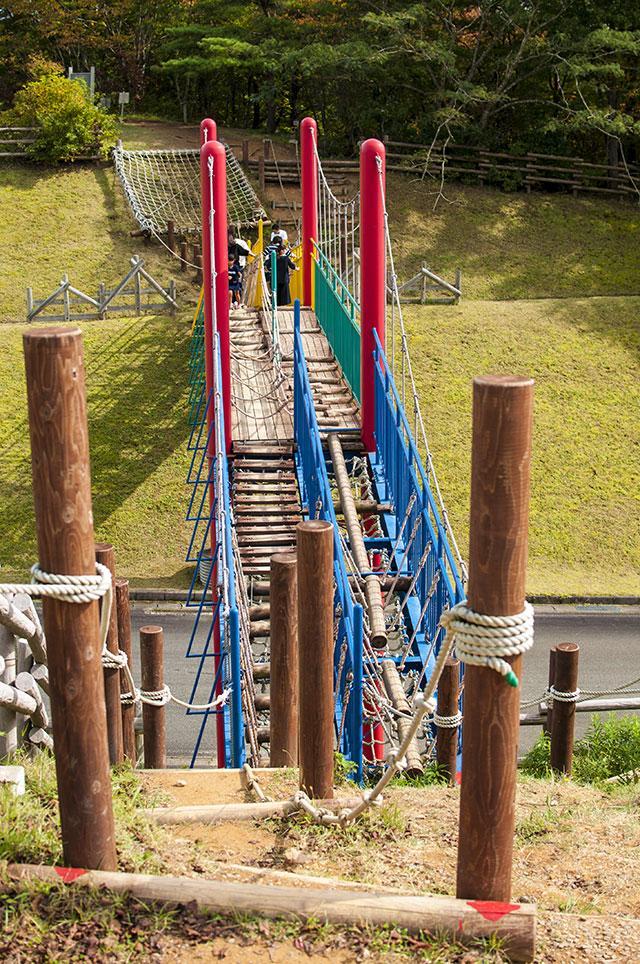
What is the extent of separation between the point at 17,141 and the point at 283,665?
2357cm

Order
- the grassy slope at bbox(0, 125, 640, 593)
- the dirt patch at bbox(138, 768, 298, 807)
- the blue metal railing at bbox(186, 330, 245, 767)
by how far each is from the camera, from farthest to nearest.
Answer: the grassy slope at bbox(0, 125, 640, 593), the blue metal railing at bbox(186, 330, 245, 767), the dirt patch at bbox(138, 768, 298, 807)

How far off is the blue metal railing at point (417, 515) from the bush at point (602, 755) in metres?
1.13

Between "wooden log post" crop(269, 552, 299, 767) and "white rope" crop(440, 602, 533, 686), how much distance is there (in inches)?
82.6

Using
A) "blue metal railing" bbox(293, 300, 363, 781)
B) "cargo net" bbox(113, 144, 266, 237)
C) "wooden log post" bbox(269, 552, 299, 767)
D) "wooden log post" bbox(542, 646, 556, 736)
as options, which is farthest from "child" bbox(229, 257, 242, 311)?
"wooden log post" bbox(269, 552, 299, 767)

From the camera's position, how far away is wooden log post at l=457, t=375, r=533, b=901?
314cm

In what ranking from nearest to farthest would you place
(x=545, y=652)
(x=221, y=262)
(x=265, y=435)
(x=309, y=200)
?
(x=265, y=435) < (x=221, y=262) < (x=545, y=652) < (x=309, y=200)

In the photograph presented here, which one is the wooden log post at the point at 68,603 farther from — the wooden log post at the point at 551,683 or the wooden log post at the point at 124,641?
the wooden log post at the point at 551,683

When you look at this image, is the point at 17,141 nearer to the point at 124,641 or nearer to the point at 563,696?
the point at 124,641

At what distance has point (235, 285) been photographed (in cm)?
1614

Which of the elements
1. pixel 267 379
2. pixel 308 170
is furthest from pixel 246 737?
pixel 308 170

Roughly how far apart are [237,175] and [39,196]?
13.9ft

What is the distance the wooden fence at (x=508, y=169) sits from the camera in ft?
88.8

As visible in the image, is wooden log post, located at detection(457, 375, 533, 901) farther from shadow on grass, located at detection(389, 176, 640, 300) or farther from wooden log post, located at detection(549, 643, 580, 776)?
shadow on grass, located at detection(389, 176, 640, 300)

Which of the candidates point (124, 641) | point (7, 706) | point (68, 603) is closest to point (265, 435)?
point (124, 641)
